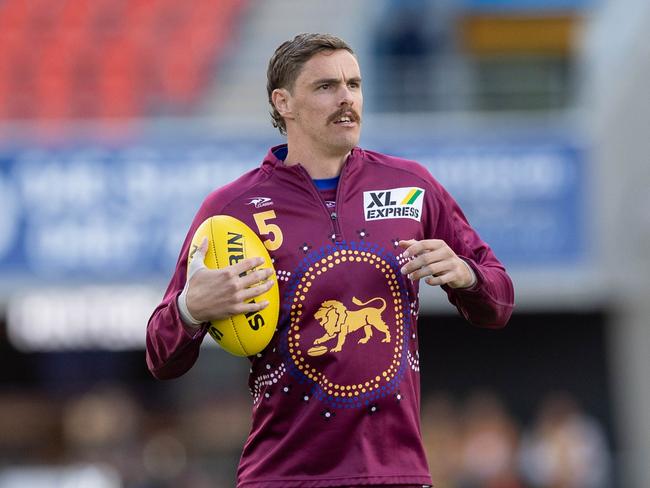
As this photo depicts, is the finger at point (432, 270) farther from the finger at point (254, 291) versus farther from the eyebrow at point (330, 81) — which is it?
the eyebrow at point (330, 81)

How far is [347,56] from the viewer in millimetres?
3852

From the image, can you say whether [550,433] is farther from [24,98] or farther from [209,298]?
[209,298]

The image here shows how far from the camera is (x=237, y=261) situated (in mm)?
3699

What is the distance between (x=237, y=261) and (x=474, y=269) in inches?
25.5

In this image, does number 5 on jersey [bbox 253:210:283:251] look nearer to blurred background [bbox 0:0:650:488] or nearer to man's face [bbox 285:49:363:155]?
man's face [bbox 285:49:363:155]

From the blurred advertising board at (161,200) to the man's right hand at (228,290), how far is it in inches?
345

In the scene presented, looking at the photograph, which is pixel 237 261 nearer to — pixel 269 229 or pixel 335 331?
pixel 269 229

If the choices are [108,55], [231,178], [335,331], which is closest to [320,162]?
[335,331]

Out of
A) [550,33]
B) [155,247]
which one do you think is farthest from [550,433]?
[550,33]

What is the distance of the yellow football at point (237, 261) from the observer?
12.1 ft

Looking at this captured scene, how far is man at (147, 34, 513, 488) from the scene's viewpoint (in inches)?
144

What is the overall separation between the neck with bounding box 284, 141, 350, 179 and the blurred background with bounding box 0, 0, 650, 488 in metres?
8.20

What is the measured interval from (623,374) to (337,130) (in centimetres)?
1052

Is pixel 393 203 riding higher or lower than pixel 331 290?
higher
